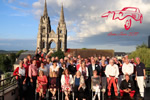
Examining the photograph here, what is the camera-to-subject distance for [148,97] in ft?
23.1

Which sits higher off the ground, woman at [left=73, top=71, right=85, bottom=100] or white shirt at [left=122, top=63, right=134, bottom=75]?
white shirt at [left=122, top=63, right=134, bottom=75]

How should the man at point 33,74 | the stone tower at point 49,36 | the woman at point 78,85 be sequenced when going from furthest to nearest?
the stone tower at point 49,36, the man at point 33,74, the woman at point 78,85

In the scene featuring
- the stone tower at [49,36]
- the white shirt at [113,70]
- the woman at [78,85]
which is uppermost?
the stone tower at [49,36]

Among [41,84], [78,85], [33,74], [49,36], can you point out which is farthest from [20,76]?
[49,36]

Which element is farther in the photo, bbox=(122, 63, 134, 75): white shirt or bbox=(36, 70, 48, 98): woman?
bbox=(122, 63, 134, 75): white shirt

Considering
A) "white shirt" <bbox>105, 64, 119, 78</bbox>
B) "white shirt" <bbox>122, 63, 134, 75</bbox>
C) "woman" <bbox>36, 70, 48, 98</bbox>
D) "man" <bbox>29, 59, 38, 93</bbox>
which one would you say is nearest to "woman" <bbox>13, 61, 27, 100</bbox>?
"man" <bbox>29, 59, 38, 93</bbox>

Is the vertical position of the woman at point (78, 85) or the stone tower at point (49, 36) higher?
the stone tower at point (49, 36)

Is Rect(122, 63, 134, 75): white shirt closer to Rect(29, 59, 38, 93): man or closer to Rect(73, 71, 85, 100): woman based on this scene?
Rect(73, 71, 85, 100): woman

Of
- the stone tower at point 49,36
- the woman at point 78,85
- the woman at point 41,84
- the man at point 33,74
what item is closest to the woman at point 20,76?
the man at point 33,74

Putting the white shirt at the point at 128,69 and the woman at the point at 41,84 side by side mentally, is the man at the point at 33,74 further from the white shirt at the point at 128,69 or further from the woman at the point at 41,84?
the white shirt at the point at 128,69

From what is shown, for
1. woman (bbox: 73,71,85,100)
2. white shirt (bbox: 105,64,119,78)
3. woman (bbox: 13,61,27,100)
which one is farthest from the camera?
white shirt (bbox: 105,64,119,78)

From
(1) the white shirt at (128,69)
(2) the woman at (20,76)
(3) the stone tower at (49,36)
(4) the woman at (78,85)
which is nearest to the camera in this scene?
(4) the woman at (78,85)

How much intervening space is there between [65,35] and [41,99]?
62.4 meters

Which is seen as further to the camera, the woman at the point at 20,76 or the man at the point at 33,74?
the man at the point at 33,74
